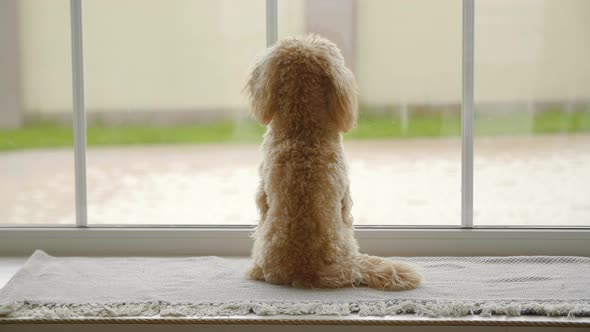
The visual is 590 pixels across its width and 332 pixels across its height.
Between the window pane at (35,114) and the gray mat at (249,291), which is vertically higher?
the window pane at (35,114)

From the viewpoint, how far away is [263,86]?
2.97 metres

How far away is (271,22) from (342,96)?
796 millimetres

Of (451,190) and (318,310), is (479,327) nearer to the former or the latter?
(318,310)

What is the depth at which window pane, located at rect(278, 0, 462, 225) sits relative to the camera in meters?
3.62

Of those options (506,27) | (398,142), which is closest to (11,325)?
(398,142)

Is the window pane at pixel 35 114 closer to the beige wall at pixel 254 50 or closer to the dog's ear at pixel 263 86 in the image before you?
the beige wall at pixel 254 50

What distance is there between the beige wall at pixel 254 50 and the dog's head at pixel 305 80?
2.19ft

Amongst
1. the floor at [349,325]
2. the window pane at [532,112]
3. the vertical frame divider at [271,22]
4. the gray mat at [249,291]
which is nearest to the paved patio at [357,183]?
the window pane at [532,112]

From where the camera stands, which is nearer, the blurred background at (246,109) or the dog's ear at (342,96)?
the dog's ear at (342,96)

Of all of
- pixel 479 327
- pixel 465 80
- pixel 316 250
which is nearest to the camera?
pixel 479 327

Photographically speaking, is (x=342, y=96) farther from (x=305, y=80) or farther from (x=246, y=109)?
(x=246, y=109)

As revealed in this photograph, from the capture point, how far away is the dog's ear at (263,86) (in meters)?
2.96

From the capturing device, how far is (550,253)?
3594 mm

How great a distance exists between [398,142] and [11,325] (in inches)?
69.4
